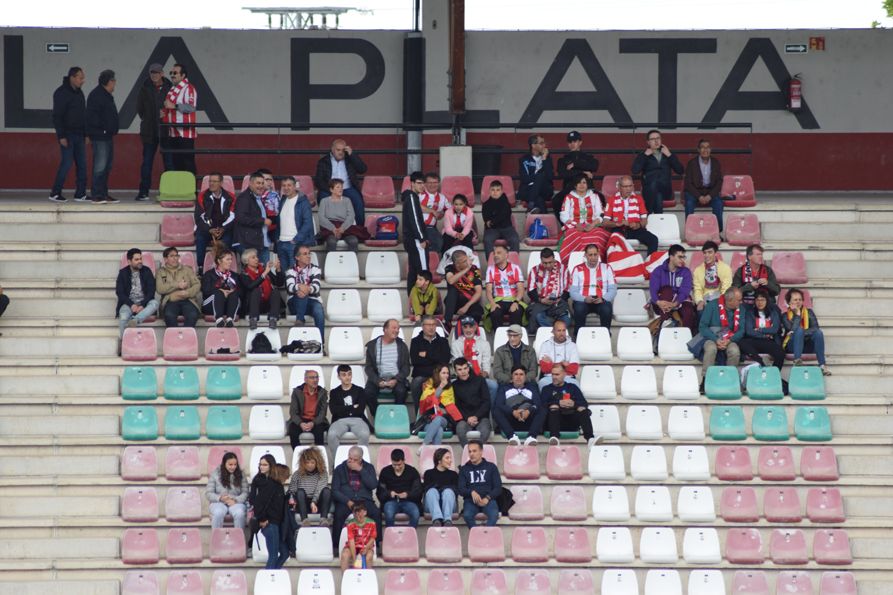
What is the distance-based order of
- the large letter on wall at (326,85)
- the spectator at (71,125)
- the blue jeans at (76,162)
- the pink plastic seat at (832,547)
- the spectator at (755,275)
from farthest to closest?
the large letter on wall at (326,85) → the blue jeans at (76,162) → the spectator at (71,125) → the spectator at (755,275) → the pink plastic seat at (832,547)

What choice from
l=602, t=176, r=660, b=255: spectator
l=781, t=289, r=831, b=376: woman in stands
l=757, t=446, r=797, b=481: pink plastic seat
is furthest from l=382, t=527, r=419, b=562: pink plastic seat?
l=602, t=176, r=660, b=255: spectator

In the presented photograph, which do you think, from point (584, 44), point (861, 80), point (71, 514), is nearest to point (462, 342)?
point (71, 514)

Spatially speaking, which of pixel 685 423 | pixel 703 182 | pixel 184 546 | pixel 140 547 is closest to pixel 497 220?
pixel 703 182

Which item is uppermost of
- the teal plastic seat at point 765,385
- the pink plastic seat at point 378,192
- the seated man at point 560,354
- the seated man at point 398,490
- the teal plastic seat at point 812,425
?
the pink plastic seat at point 378,192

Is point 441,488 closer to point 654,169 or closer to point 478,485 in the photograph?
point 478,485

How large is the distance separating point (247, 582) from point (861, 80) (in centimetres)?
1116

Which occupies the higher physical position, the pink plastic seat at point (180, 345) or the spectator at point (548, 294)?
the spectator at point (548, 294)

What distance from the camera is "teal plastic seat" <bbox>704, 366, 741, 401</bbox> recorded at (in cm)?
1681

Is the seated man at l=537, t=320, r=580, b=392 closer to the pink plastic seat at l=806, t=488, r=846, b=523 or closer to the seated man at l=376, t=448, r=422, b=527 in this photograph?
the seated man at l=376, t=448, r=422, b=527

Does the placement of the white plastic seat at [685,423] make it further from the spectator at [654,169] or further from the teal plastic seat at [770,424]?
the spectator at [654,169]

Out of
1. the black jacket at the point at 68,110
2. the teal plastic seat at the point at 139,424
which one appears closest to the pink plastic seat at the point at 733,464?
the teal plastic seat at the point at 139,424

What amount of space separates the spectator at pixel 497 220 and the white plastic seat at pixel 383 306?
1.17m

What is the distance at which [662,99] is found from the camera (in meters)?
22.1

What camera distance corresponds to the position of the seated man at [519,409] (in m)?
16.1
